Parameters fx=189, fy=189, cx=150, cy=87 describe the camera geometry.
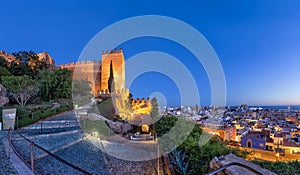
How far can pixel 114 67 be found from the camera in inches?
1119

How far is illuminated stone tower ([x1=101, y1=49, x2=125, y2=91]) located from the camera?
28.5 meters

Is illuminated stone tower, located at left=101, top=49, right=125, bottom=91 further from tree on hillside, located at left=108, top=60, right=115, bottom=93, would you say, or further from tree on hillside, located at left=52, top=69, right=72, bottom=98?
tree on hillside, located at left=52, top=69, right=72, bottom=98

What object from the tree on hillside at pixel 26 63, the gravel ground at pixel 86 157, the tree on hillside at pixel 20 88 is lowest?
the gravel ground at pixel 86 157

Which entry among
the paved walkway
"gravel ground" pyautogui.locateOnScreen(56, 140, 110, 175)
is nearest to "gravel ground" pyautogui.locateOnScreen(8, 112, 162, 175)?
"gravel ground" pyautogui.locateOnScreen(56, 140, 110, 175)

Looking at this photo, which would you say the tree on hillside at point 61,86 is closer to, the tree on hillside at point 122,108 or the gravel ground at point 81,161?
the tree on hillside at point 122,108

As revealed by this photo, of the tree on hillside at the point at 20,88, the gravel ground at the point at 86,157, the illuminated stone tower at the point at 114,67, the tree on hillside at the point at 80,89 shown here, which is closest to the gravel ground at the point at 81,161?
the gravel ground at the point at 86,157

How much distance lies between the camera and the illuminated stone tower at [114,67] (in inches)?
1121

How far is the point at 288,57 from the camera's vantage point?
24781mm

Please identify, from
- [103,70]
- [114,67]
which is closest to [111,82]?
[114,67]

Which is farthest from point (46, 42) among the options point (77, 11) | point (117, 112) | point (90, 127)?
point (90, 127)

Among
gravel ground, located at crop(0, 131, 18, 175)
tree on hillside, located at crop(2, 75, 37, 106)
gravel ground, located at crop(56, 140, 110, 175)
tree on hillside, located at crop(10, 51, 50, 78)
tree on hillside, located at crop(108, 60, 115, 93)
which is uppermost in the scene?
tree on hillside, located at crop(10, 51, 50, 78)

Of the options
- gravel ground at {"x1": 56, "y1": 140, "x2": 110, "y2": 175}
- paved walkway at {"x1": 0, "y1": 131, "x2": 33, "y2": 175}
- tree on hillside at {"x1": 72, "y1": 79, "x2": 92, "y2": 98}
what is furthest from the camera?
tree on hillside at {"x1": 72, "y1": 79, "x2": 92, "y2": 98}

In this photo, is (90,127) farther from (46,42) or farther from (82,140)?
(46,42)

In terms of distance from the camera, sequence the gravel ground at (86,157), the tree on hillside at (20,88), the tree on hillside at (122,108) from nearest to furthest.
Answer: the gravel ground at (86,157) < the tree on hillside at (20,88) < the tree on hillside at (122,108)
